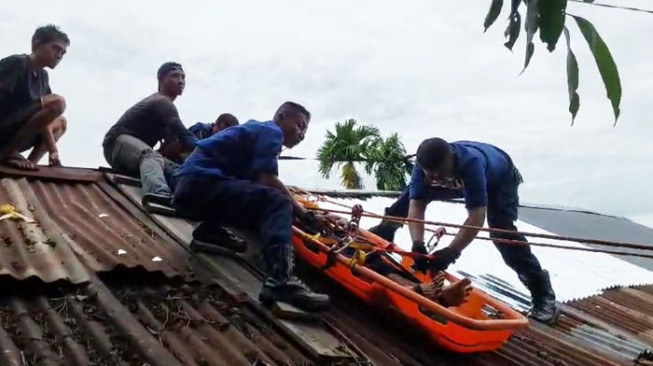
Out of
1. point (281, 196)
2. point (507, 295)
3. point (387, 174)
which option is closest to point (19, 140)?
point (281, 196)

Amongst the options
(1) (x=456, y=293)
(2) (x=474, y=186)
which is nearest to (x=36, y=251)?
(1) (x=456, y=293)

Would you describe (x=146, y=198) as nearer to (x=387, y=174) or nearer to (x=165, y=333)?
(x=165, y=333)

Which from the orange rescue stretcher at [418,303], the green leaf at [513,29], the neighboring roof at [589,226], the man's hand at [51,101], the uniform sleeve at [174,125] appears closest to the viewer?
the green leaf at [513,29]

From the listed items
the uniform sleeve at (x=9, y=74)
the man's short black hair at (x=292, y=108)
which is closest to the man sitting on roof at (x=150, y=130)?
the uniform sleeve at (x=9, y=74)

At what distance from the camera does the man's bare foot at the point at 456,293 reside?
3.73m

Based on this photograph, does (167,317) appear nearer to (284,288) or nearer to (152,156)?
(284,288)

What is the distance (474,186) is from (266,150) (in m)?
1.54

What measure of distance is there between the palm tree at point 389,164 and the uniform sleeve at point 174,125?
15.8 m

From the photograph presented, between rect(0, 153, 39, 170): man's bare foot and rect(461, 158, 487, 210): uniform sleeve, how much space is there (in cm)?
328

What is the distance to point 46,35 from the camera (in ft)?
17.4

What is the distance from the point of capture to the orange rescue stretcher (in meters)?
3.49

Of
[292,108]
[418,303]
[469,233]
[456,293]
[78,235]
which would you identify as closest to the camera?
[418,303]

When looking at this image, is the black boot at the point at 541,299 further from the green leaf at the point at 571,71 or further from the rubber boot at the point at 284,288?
the green leaf at the point at 571,71

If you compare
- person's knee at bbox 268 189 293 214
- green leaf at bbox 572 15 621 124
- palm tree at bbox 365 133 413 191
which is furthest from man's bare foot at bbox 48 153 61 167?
palm tree at bbox 365 133 413 191
